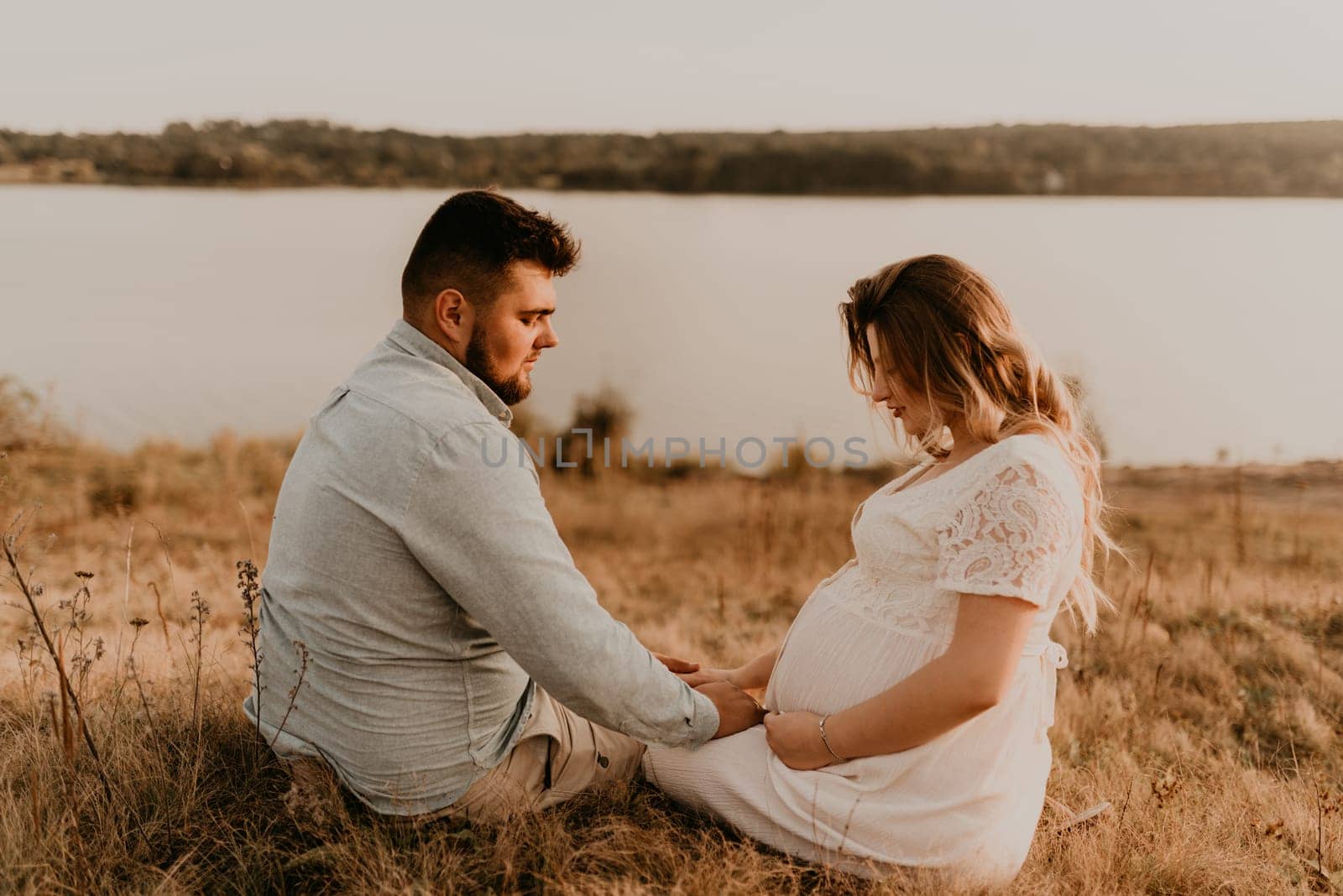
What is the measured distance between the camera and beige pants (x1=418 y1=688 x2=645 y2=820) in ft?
8.13

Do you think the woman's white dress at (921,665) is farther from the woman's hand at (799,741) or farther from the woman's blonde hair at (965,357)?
the woman's blonde hair at (965,357)

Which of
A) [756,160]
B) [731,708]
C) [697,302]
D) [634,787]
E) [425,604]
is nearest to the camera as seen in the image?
[425,604]

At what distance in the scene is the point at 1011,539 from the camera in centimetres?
209

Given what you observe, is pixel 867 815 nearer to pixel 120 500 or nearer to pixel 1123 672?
pixel 1123 672

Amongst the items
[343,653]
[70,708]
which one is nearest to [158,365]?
[70,708]

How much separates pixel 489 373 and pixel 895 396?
1022 millimetres

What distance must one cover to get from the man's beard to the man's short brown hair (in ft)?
0.32

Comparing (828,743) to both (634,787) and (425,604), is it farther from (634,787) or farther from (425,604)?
(425,604)

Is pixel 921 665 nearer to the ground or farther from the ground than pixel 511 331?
nearer to the ground

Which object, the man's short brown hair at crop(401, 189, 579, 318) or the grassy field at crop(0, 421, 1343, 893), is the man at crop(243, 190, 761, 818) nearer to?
the man's short brown hair at crop(401, 189, 579, 318)

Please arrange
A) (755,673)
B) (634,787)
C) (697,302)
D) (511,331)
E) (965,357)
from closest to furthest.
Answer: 1. (965,357)
2. (511,331)
3. (634,787)
4. (755,673)
5. (697,302)

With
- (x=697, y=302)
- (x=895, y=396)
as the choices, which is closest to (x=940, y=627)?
(x=895, y=396)

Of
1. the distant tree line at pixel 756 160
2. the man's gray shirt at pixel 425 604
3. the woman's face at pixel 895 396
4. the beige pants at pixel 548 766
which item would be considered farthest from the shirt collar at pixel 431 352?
the distant tree line at pixel 756 160

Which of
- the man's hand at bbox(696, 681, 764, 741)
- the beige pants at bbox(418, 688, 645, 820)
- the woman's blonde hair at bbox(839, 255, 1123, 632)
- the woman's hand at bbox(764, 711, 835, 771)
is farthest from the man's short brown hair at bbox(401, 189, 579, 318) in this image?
the woman's hand at bbox(764, 711, 835, 771)
